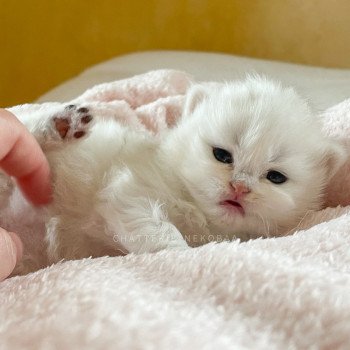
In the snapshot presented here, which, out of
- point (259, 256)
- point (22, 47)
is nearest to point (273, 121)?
point (259, 256)

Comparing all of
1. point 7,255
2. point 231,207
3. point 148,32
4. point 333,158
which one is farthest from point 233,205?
point 148,32

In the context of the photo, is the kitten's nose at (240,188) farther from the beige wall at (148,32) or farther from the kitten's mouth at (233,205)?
the beige wall at (148,32)

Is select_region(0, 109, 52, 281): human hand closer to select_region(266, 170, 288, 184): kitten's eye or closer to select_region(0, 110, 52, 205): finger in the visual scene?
select_region(0, 110, 52, 205): finger

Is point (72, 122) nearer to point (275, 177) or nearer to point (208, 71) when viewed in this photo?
point (275, 177)

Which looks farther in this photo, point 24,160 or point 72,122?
point 72,122

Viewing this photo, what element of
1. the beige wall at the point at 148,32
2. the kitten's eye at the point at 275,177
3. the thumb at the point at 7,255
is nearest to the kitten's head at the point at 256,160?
the kitten's eye at the point at 275,177
